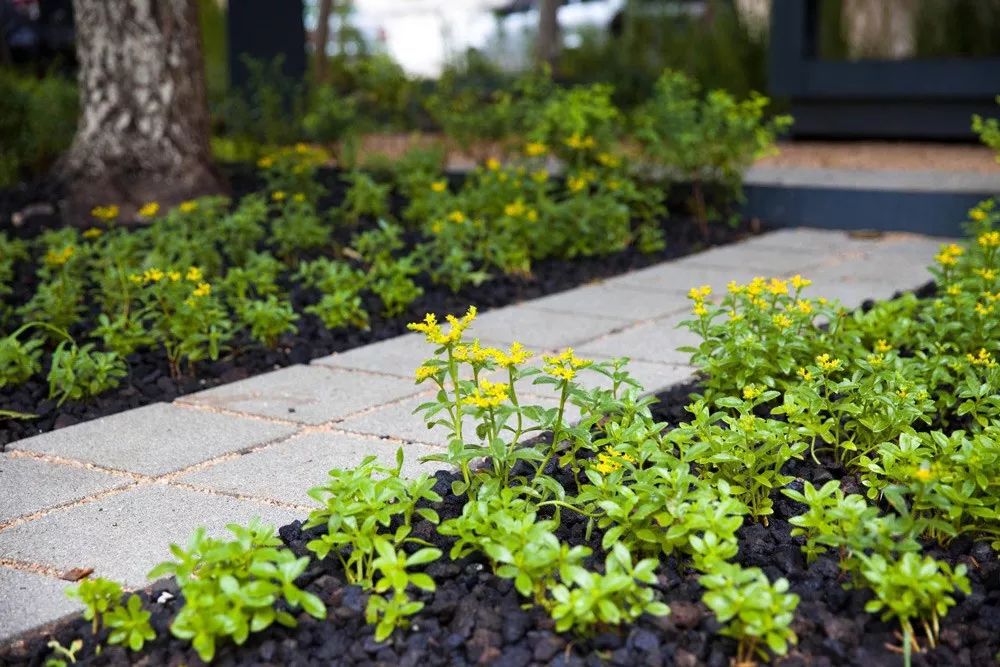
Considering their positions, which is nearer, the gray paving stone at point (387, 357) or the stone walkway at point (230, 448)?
the stone walkway at point (230, 448)

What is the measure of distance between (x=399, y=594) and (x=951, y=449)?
1193 mm

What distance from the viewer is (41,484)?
290 centimetres

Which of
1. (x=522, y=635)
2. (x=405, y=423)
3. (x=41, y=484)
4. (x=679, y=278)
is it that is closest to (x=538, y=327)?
(x=679, y=278)

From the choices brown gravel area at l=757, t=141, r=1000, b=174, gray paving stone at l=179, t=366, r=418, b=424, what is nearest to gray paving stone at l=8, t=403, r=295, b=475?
gray paving stone at l=179, t=366, r=418, b=424

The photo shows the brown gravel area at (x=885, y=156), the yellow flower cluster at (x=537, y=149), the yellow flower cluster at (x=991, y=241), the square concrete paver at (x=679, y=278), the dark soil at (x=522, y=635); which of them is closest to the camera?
the dark soil at (x=522, y=635)

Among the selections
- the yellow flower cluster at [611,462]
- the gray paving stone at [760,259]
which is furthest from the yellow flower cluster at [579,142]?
the yellow flower cluster at [611,462]

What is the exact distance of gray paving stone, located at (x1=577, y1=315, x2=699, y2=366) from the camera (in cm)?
400

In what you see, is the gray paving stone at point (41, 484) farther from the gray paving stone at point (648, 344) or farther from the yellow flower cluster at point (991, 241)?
the yellow flower cluster at point (991, 241)

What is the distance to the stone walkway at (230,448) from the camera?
249 centimetres

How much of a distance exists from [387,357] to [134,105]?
304cm

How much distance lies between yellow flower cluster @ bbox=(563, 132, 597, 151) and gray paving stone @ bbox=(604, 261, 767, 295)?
81 cm

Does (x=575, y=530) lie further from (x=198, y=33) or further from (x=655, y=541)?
(x=198, y=33)

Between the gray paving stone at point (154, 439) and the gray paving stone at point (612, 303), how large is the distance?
1773mm

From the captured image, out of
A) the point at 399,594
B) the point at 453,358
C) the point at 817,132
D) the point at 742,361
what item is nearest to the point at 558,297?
the point at 742,361
